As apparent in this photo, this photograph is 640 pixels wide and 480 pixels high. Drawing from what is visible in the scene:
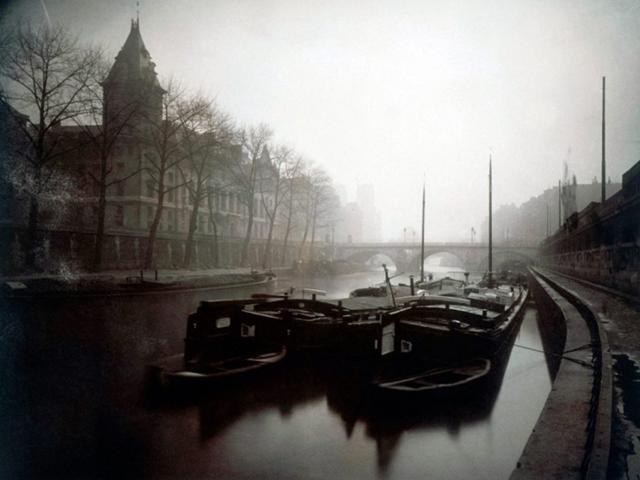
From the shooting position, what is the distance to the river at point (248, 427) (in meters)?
5.07

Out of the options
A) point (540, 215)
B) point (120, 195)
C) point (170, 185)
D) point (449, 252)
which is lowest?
point (449, 252)

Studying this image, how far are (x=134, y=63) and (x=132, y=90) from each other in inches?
125

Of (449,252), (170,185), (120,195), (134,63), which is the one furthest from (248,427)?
(449,252)

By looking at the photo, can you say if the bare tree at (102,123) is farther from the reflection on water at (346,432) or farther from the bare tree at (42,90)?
the reflection on water at (346,432)

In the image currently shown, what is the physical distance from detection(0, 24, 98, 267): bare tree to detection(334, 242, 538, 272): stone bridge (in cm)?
3689

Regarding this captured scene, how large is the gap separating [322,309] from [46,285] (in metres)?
8.34

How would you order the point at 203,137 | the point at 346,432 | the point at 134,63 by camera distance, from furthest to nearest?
the point at 203,137 → the point at 134,63 → the point at 346,432

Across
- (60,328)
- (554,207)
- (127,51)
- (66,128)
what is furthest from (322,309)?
(554,207)

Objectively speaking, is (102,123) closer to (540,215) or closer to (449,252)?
(449,252)

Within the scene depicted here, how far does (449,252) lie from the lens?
52.4m

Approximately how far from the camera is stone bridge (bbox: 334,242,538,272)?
48378 millimetres

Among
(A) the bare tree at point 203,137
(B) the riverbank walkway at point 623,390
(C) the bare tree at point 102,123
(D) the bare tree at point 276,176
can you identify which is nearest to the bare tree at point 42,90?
(C) the bare tree at point 102,123

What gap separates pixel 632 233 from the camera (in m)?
10.1

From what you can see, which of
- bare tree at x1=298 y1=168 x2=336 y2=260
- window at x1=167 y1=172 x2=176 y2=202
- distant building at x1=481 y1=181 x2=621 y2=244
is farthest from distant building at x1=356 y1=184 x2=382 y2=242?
window at x1=167 y1=172 x2=176 y2=202
